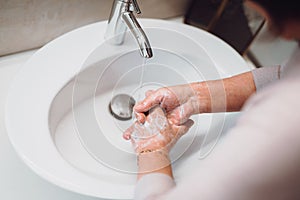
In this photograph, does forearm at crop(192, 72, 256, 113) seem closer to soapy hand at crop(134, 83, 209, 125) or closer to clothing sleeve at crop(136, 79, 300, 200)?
soapy hand at crop(134, 83, 209, 125)

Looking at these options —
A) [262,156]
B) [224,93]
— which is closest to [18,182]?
[224,93]

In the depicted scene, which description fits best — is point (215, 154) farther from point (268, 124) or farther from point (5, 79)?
point (5, 79)

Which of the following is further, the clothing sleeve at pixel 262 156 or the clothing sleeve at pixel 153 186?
the clothing sleeve at pixel 153 186

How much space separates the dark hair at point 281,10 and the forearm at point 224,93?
44 centimetres

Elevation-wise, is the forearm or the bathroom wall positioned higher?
the bathroom wall

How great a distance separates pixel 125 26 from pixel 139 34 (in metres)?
0.10

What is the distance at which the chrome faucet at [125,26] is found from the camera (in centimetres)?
75

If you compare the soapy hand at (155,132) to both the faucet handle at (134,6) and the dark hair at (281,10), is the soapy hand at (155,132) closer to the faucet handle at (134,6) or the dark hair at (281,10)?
the faucet handle at (134,6)

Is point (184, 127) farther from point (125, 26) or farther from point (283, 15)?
point (283, 15)

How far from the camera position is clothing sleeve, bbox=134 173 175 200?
0.59m

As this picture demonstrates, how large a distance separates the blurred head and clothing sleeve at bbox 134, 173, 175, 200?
29 cm

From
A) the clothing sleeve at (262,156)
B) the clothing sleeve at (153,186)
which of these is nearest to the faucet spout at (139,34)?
the clothing sleeve at (153,186)

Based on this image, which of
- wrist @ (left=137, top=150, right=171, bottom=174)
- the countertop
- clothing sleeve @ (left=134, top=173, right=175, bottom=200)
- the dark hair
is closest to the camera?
the dark hair

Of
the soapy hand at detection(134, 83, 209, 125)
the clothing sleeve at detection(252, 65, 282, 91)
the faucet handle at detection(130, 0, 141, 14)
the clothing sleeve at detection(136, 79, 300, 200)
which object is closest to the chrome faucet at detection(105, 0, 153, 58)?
the faucet handle at detection(130, 0, 141, 14)
